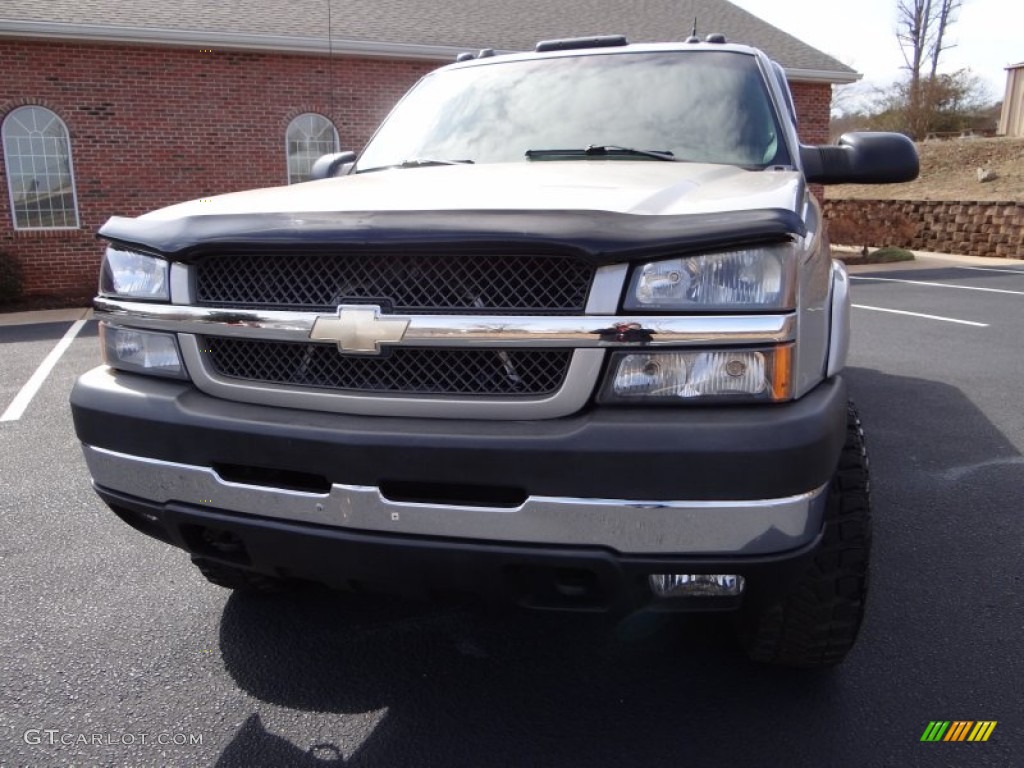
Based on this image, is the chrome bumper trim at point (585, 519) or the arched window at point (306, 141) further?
the arched window at point (306, 141)

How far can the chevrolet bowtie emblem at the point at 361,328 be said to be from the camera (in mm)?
1948

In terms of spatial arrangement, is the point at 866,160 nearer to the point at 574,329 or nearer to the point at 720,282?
the point at 720,282

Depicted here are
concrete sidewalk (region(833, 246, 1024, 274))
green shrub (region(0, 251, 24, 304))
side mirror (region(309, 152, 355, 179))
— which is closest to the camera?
side mirror (region(309, 152, 355, 179))

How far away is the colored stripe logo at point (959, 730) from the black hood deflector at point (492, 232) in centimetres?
138

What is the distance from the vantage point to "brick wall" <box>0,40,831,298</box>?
41.7 feet

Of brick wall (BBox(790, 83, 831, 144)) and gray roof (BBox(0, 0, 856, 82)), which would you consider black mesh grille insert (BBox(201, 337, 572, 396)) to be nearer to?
gray roof (BBox(0, 0, 856, 82))

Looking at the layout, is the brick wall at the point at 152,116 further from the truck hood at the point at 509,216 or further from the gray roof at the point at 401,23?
the truck hood at the point at 509,216

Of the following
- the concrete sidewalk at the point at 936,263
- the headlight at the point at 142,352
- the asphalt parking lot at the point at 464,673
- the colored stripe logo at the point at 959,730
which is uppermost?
the headlight at the point at 142,352

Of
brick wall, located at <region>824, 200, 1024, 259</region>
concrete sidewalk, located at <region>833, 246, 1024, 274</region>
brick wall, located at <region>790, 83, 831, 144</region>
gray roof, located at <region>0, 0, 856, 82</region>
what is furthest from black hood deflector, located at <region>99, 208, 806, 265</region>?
brick wall, located at <region>824, 200, 1024, 259</region>

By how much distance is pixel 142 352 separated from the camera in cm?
226

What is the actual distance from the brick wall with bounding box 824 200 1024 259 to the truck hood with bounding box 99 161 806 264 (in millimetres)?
18434

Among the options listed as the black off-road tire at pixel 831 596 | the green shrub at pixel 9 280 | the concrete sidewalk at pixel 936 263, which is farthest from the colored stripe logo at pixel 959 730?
the concrete sidewalk at pixel 936 263

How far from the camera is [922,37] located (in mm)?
48000

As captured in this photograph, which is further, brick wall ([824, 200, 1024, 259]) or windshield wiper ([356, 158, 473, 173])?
brick wall ([824, 200, 1024, 259])
